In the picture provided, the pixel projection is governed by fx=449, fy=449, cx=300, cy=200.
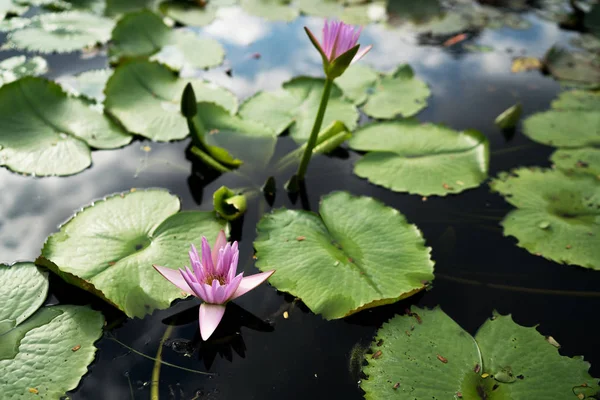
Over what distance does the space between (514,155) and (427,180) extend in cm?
96

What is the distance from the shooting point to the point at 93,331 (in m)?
2.14

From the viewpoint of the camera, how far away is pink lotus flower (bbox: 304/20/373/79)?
246 cm

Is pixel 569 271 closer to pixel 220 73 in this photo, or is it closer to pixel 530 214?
pixel 530 214

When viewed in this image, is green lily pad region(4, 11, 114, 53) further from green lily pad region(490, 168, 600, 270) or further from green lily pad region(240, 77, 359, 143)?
green lily pad region(490, 168, 600, 270)

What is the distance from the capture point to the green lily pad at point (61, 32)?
4.29 m

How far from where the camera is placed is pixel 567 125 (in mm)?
3814

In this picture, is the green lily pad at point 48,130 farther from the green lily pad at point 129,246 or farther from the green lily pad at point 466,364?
the green lily pad at point 466,364

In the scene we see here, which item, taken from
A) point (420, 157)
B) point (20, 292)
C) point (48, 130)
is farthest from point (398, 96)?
point (20, 292)

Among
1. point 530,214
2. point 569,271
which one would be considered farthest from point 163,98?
point 569,271

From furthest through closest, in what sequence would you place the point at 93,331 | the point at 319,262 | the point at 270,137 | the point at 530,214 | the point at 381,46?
the point at 381,46, the point at 270,137, the point at 530,214, the point at 319,262, the point at 93,331

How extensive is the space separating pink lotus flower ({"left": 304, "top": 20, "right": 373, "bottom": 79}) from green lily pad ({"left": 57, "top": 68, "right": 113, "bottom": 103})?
198 cm

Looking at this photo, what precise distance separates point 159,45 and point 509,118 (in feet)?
10.8

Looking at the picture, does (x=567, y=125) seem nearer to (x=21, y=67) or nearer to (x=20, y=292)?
(x=20, y=292)

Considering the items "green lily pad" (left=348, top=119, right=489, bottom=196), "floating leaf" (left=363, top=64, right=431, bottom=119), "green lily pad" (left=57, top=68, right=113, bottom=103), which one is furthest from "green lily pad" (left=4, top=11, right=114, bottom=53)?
"green lily pad" (left=348, top=119, right=489, bottom=196)
